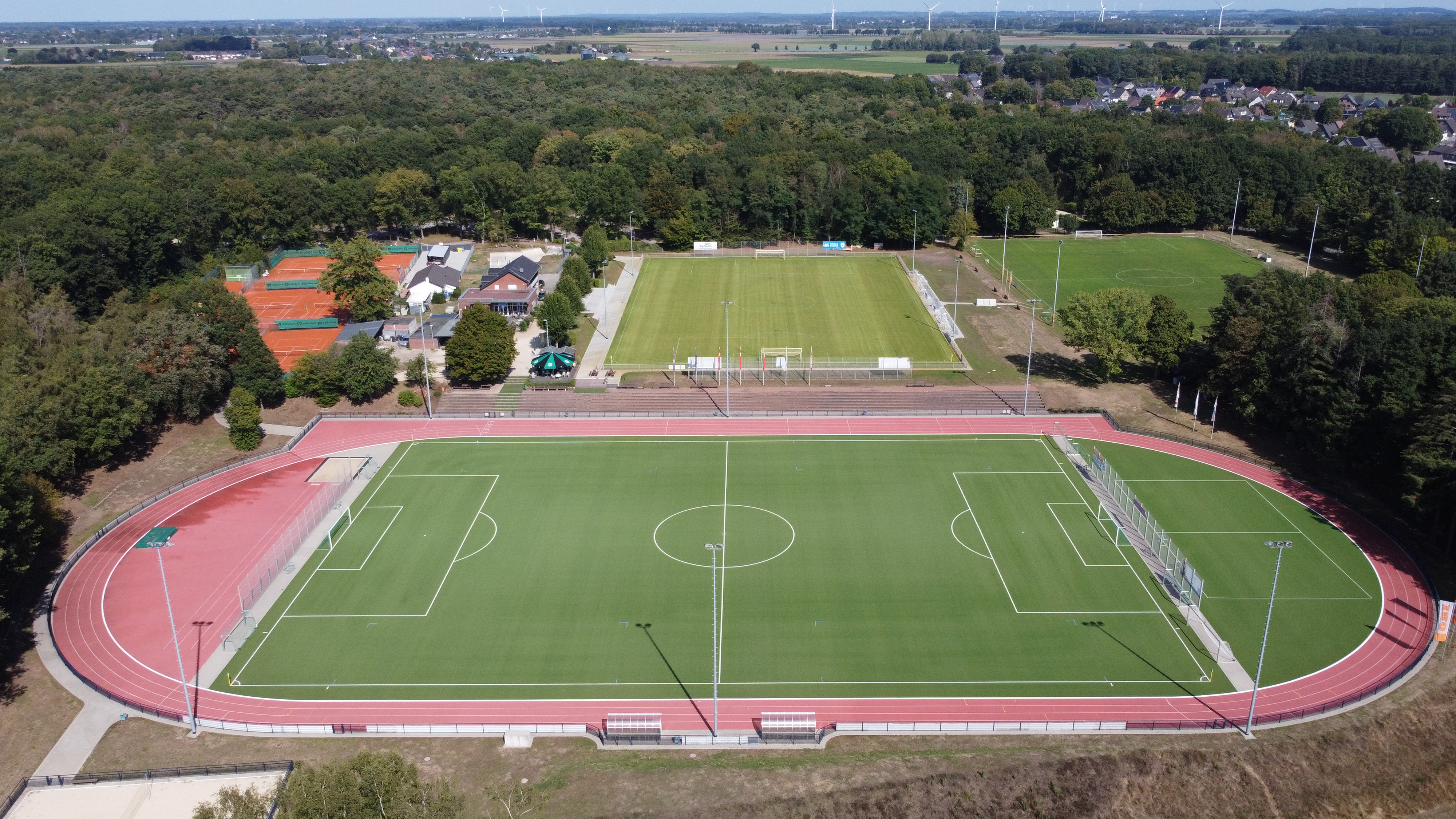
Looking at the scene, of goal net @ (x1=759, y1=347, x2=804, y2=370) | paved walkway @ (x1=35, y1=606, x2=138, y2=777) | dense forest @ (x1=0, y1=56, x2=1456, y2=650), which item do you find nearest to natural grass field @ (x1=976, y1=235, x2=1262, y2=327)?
dense forest @ (x1=0, y1=56, x2=1456, y2=650)

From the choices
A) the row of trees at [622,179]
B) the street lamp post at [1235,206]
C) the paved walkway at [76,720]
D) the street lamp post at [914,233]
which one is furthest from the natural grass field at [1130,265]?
the paved walkway at [76,720]

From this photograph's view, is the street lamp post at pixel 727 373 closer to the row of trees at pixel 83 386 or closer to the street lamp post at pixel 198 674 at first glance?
the row of trees at pixel 83 386

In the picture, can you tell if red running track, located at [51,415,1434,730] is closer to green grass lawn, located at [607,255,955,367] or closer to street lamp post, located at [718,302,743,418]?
street lamp post, located at [718,302,743,418]

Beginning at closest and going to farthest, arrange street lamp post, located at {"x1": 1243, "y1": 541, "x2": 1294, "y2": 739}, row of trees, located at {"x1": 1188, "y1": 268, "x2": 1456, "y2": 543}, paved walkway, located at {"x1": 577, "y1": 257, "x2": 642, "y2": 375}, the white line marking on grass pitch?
street lamp post, located at {"x1": 1243, "y1": 541, "x2": 1294, "y2": 739}
the white line marking on grass pitch
row of trees, located at {"x1": 1188, "y1": 268, "x2": 1456, "y2": 543}
paved walkway, located at {"x1": 577, "y1": 257, "x2": 642, "y2": 375}

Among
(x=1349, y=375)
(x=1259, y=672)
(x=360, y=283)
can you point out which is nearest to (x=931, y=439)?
(x=1349, y=375)

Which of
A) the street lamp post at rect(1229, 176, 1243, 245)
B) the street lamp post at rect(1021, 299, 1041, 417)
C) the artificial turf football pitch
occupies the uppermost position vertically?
the street lamp post at rect(1229, 176, 1243, 245)

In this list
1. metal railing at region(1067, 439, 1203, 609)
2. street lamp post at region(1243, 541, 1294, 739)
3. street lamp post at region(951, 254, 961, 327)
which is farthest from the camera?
street lamp post at region(951, 254, 961, 327)
